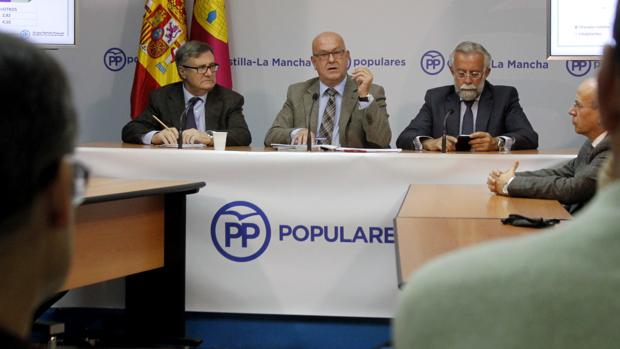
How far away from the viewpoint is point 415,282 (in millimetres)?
763

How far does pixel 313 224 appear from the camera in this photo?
15.3ft

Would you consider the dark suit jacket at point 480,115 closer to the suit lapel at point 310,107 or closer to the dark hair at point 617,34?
the suit lapel at point 310,107

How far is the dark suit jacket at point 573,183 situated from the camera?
399cm

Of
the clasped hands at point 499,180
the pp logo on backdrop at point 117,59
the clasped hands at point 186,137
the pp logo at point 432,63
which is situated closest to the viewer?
the clasped hands at point 499,180

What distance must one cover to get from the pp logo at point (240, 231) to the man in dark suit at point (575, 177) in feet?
3.81

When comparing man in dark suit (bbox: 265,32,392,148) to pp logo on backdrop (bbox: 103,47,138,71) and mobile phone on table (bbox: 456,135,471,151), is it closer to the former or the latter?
mobile phone on table (bbox: 456,135,471,151)

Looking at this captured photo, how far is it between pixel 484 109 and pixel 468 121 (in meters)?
0.12

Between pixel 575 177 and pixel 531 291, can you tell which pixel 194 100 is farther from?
pixel 531 291

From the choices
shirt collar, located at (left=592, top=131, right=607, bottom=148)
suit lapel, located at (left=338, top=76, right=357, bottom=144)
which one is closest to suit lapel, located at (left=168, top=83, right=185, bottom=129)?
suit lapel, located at (left=338, top=76, right=357, bottom=144)

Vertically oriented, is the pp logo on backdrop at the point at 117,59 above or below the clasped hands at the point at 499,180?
above

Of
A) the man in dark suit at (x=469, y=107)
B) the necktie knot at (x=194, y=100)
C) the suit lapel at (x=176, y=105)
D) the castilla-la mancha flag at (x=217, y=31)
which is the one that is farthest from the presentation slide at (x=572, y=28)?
the castilla-la mancha flag at (x=217, y=31)

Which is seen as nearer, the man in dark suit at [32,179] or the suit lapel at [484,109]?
the man in dark suit at [32,179]

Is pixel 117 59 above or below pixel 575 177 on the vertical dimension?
above

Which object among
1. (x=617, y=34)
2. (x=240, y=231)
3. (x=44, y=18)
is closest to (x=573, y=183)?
(x=240, y=231)
